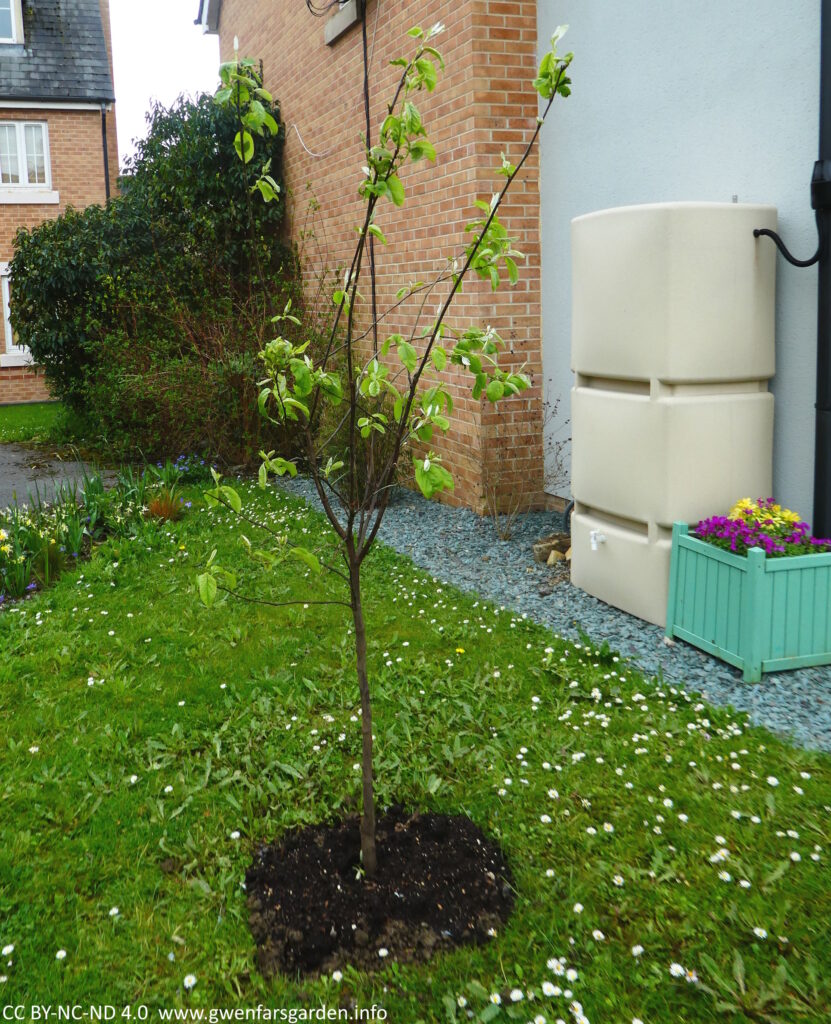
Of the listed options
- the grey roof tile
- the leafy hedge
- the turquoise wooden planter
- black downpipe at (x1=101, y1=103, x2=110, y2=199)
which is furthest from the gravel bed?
the grey roof tile

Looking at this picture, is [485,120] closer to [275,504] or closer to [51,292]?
[275,504]

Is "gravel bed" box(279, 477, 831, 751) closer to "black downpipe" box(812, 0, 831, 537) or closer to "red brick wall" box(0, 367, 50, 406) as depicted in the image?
"black downpipe" box(812, 0, 831, 537)

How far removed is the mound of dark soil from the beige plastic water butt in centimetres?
209

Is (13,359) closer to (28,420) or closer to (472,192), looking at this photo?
(28,420)

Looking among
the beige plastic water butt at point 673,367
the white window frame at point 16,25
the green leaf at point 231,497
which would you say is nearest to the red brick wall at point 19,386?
the white window frame at point 16,25

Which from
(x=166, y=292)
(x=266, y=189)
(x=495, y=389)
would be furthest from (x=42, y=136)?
(x=495, y=389)

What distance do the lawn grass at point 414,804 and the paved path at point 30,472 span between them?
3787mm

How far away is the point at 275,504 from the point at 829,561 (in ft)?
15.3

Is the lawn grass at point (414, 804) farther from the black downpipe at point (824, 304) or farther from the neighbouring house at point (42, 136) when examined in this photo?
the neighbouring house at point (42, 136)

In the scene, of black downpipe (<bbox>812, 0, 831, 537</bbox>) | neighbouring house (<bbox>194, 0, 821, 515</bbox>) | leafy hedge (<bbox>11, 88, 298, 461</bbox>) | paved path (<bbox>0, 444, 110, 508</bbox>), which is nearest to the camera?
black downpipe (<bbox>812, 0, 831, 537</bbox>)

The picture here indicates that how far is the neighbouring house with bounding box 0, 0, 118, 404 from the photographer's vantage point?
55.7 ft

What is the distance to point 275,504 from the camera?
7.56m

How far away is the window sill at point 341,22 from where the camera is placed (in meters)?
8.61

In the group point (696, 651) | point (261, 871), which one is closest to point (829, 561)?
point (696, 651)
